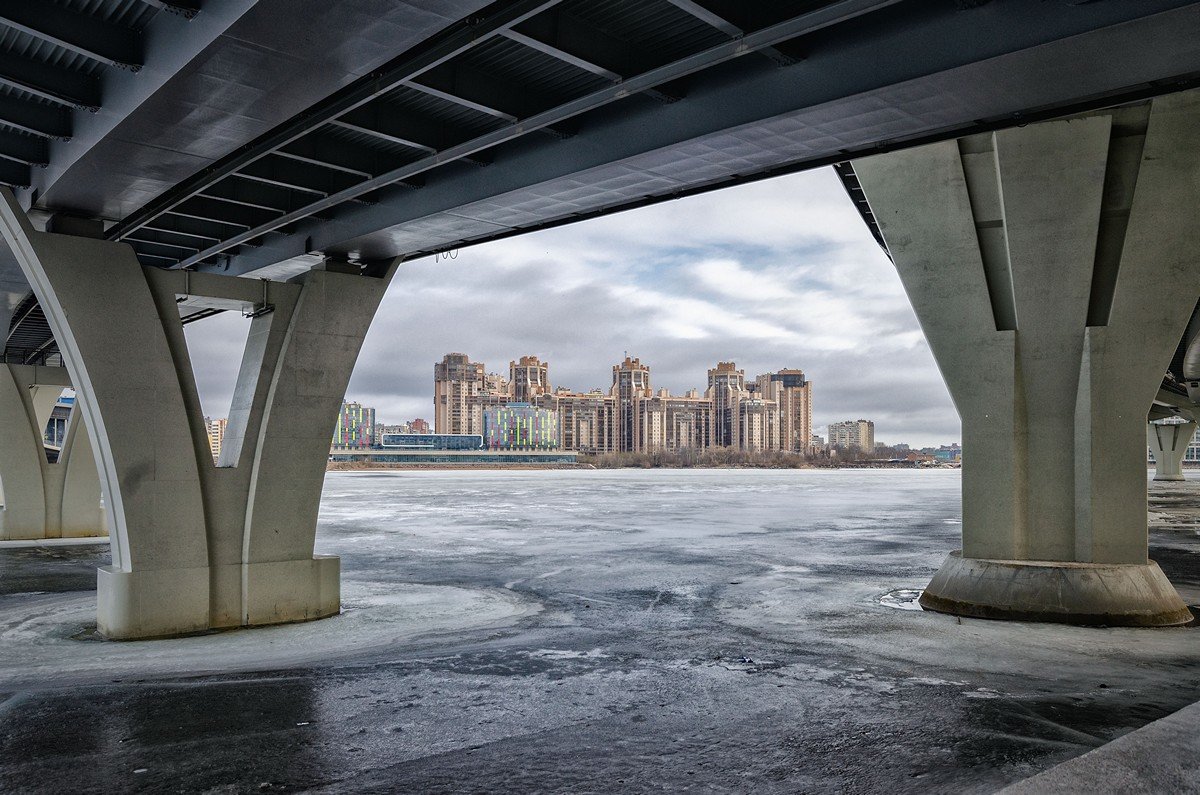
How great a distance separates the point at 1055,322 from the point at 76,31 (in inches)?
626

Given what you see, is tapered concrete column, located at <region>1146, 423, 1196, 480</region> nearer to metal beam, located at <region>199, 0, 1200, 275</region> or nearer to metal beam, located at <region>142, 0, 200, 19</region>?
metal beam, located at <region>199, 0, 1200, 275</region>

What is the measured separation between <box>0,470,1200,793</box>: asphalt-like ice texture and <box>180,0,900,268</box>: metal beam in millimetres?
6560

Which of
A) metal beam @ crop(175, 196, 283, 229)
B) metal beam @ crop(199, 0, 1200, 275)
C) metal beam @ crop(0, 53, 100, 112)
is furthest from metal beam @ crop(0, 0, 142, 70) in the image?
metal beam @ crop(175, 196, 283, 229)

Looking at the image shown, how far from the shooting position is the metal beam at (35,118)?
11.3m

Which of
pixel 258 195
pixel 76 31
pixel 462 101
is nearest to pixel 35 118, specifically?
pixel 76 31

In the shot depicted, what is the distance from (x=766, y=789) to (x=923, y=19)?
6.99 m

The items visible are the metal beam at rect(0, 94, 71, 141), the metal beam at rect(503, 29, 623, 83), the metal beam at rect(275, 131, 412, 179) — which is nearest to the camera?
the metal beam at rect(503, 29, 623, 83)

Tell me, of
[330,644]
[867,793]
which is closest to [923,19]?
[867,793]

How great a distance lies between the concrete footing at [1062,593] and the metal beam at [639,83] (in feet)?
38.4

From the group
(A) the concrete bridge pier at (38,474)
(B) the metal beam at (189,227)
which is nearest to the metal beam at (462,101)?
(B) the metal beam at (189,227)

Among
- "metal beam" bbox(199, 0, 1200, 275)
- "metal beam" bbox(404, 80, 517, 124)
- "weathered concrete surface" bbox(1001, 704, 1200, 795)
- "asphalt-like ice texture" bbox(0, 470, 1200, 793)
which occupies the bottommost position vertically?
"asphalt-like ice texture" bbox(0, 470, 1200, 793)

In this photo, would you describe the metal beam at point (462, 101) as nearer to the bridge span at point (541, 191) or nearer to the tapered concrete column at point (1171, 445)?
the bridge span at point (541, 191)

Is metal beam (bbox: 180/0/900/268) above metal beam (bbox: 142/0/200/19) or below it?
below

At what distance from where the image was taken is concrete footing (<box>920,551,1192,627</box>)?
1588 cm
